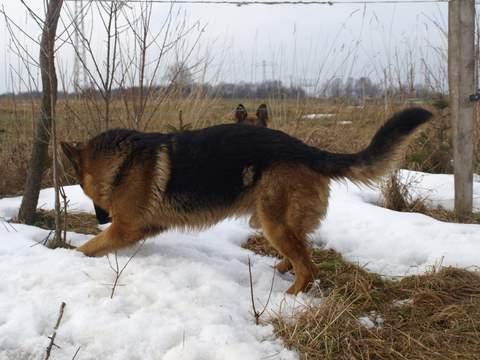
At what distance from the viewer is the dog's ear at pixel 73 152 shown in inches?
131

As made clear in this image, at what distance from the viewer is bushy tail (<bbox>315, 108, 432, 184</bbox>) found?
9.59ft

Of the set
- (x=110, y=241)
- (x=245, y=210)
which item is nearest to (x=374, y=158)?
(x=245, y=210)

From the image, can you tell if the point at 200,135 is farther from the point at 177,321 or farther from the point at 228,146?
the point at 177,321

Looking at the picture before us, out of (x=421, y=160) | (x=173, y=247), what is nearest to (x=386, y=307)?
(x=173, y=247)

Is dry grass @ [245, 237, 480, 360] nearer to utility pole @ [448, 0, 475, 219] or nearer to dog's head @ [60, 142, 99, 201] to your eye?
Answer: utility pole @ [448, 0, 475, 219]

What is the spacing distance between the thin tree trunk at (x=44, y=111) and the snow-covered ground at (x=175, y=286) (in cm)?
42

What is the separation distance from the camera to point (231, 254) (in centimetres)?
354

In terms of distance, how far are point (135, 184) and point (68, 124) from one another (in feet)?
10.8

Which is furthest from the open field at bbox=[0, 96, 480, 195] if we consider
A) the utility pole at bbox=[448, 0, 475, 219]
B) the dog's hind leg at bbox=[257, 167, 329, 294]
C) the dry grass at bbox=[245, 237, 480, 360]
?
Result: the dry grass at bbox=[245, 237, 480, 360]

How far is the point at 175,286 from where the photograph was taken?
8.57 feet

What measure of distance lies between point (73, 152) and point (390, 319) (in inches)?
98.6

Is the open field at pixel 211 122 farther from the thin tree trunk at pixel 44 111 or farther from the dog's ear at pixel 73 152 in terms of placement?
the dog's ear at pixel 73 152

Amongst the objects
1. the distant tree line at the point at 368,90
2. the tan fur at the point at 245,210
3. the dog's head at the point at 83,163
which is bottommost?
the tan fur at the point at 245,210

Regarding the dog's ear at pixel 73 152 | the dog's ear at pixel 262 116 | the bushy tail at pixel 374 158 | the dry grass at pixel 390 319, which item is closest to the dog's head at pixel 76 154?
the dog's ear at pixel 73 152
